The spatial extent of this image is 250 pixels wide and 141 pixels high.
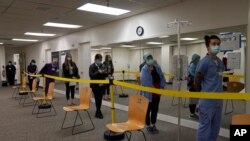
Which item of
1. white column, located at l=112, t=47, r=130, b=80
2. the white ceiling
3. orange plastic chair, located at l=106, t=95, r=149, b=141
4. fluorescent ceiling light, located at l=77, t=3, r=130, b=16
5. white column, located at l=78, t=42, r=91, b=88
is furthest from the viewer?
white column, located at l=78, t=42, r=91, b=88

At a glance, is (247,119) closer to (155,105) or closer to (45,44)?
(155,105)

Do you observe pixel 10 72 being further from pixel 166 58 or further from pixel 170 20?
pixel 170 20

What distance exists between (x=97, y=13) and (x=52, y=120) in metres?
3.09

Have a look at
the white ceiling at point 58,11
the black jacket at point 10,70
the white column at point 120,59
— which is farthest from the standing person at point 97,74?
the black jacket at point 10,70

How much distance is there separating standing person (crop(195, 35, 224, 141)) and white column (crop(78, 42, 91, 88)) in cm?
609

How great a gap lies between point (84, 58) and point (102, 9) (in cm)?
340

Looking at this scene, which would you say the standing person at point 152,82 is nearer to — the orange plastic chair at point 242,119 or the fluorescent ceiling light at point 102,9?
the orange plastic chair at point 242,119

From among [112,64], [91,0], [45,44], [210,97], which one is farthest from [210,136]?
[45,44]

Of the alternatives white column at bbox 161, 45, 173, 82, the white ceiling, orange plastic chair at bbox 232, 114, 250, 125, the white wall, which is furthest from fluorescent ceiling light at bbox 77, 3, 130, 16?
orange plastic chair at bbox 232, 114, 250, 125

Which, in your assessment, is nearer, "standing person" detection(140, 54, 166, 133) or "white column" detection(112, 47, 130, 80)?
"standing person" detection(140, 54, 166, 133)

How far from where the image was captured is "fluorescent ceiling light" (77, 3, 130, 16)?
214 inches

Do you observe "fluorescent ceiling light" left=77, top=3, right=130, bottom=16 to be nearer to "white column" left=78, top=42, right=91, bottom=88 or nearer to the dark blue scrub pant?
"white column" left=78, top=42, right=91, bottom=88

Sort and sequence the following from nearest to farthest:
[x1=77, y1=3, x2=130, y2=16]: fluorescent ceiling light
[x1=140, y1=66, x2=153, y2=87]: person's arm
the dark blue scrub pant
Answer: the dark blue scrub pant, [x1=140, y1=66, x2=153, y2=87]: person's arm, [x1=77, y1=3, x2=130, y2=16]: fluorescent ceiling light

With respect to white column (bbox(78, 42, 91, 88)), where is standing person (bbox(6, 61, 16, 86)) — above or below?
below
